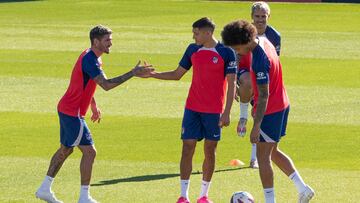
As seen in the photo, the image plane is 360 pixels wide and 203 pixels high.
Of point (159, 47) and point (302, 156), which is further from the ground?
point (302, 156)

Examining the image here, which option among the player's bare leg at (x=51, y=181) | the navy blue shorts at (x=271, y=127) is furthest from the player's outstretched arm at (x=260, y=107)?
the player's bare leg at (x=51, y=181)

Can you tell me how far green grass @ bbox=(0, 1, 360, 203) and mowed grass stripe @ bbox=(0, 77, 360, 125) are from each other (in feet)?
0.07

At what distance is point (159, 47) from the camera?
32750 mm

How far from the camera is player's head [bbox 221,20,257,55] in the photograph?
1169 centimetres

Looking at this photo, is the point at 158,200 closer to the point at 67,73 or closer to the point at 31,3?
the point at 67,73

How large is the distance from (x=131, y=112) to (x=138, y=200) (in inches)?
289

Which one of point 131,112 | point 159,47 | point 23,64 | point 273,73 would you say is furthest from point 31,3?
point 273,73

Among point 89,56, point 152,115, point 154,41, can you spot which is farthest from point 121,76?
point 154,41

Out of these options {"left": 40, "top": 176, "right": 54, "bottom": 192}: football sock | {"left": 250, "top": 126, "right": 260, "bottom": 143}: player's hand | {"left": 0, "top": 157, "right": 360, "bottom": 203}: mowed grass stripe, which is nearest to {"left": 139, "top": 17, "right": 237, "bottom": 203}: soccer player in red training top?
{"left": 0, "top": 157, "right": 360, "bottom": 203}: mowed grass stripe

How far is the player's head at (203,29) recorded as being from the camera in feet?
43.1

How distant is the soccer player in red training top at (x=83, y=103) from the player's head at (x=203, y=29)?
739 mm

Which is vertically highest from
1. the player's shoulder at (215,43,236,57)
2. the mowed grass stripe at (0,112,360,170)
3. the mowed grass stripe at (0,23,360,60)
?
the player's shoulder at (215,43,236,57)

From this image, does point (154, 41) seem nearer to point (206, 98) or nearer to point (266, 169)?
point (206, 98)

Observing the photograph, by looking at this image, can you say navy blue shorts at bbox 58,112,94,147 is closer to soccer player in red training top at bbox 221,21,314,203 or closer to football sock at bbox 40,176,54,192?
football sock at bbox 40,176,54,192
